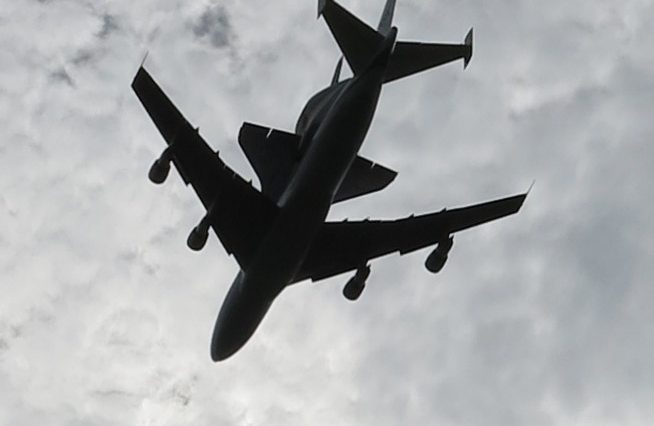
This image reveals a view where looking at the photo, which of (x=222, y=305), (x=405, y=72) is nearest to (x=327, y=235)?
(x=222, y=305)

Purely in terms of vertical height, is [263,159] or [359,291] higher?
[263,159]

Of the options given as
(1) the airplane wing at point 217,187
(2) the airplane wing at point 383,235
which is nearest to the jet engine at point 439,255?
(2) the airplane wing at point 383,235

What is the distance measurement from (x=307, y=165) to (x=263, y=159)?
4.48 m

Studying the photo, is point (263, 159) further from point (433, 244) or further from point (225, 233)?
point (433, 244)

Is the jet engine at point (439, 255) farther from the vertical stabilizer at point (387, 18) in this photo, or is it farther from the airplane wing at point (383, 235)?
the vertical stabilizer at point (387, 18)

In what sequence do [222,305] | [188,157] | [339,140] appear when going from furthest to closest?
[222,305] → [188,157] → [339,140]

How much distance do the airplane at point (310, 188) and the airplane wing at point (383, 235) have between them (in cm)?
4

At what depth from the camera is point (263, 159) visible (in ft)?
106

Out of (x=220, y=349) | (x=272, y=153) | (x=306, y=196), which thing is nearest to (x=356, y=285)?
(x=220, y=349)

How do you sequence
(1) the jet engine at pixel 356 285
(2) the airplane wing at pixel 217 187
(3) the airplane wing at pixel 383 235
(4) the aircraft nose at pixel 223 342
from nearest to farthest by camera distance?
(2) the airplane wing at pixel 217 187
(4) the aircraft nose at pixel 223 342
(3) the airplane wing at pixel 383 235
(1) the jet engine at pixel 356 285

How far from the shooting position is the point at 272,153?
32031 millimetres

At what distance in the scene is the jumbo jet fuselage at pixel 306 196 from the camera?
27.2 m

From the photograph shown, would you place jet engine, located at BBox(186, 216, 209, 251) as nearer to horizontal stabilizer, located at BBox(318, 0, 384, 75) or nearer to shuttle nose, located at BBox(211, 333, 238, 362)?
shuttle nose, located at BBox(211, 333, 238, 362)

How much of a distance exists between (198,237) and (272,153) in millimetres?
4332
